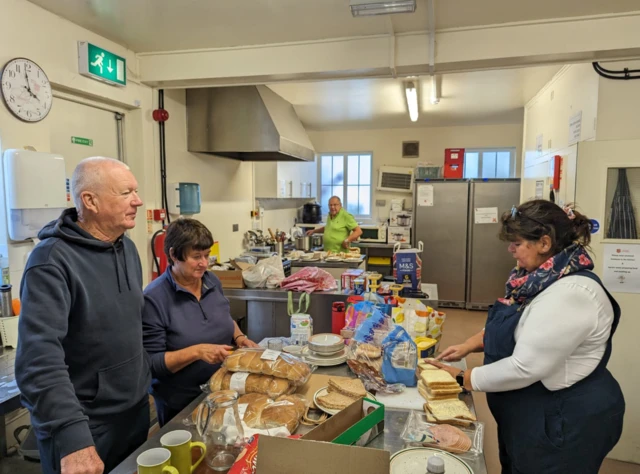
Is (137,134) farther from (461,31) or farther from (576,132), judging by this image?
(576,132)

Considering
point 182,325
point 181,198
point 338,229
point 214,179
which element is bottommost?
point 182,325

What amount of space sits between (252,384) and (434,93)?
398 cm

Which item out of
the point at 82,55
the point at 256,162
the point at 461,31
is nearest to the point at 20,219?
the point at 82,55

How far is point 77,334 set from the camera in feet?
4.15

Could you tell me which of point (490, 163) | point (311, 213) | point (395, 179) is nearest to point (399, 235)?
point (395, 179)

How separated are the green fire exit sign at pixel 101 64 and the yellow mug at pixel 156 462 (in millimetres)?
2553

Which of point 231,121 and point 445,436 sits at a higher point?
point 231,121

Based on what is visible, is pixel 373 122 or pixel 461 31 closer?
pixel 461 31

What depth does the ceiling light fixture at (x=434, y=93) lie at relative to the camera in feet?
13.4

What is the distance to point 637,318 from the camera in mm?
2561

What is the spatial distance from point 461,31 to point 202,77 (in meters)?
1.86

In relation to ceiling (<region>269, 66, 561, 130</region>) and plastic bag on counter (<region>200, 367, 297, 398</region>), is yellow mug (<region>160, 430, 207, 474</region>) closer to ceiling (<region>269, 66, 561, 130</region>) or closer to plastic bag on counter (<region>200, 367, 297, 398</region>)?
plastic bag on counter (<region>200, 367, 297, 398</region>)

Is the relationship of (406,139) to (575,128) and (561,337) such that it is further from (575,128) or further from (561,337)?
(561,337)

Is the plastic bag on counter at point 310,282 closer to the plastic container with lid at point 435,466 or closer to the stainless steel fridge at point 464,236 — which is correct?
the plastic container with lid at point 435,466
